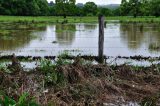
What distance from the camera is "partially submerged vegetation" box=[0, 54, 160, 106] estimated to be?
28.7 ft

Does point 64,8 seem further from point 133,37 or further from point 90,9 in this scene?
point 133,37

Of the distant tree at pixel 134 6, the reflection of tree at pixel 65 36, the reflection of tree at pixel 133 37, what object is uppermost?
the distant tree at pixel 134 6

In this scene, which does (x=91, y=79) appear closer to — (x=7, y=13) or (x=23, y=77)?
(x=23, y=77)

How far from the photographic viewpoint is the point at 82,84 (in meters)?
9.71

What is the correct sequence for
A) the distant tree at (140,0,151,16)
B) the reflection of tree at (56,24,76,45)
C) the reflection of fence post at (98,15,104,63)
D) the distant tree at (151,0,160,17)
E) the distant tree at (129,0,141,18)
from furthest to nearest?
1. the distant tree at (129,0,141,18)
2. the distant tree at (140,0,151,16)
3. the distant tree at (151,0,160,17)
4. the reflection of tree at (56,24,76,45)
5. the reflection of fence post at (98,15,104,63)

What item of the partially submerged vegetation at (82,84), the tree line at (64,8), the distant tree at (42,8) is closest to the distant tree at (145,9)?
the tree line at (64,8)

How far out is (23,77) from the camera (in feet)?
32.1

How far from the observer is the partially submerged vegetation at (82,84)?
873cm

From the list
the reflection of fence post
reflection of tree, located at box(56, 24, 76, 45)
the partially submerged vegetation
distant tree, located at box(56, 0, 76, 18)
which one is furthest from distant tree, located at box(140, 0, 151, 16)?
the partially submerged vegetation

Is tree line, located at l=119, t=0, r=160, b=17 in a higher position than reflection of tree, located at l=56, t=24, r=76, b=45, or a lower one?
higher

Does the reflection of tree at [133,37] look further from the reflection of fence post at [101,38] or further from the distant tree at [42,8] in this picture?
the distant tree at [42,8]

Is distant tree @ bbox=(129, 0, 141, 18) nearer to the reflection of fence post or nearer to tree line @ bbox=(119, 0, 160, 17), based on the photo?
tree line @ bbox=(119, 0, 160, 17)

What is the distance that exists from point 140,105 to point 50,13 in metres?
82.8

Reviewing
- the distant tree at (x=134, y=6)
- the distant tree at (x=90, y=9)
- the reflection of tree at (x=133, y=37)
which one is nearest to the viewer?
the reflection of tree at (x=133, y=37)
